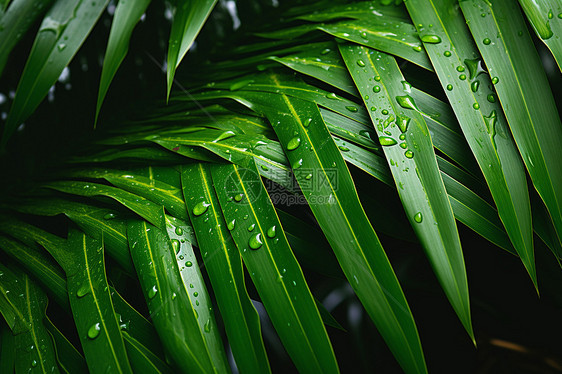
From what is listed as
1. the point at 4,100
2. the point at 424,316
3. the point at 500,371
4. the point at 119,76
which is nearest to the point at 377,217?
the point at 424,316

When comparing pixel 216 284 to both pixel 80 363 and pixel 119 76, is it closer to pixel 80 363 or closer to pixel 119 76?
pixel 80 363

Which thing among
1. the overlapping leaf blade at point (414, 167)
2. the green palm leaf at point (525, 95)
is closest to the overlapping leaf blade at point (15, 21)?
the overlapping leaf blade at point (414, 167)

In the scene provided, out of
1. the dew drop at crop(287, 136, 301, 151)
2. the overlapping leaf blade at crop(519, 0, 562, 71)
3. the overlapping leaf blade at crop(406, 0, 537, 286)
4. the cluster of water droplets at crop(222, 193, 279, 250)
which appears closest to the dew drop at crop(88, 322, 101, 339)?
→ the cluster of water droplets at crop(222, 193, 279, 250)

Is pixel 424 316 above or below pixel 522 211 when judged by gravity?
below

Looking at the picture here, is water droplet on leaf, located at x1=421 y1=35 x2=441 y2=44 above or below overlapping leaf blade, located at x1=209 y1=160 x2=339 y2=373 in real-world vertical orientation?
above

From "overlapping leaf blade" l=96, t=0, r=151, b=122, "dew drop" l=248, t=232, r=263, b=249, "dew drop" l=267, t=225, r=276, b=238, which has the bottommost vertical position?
"dew drop" l=248, t=232, r=263, b=249

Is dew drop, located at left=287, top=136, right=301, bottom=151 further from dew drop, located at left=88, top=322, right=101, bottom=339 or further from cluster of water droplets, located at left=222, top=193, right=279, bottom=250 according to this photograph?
dew drop, located at left=88, top=322, right=101, bottom=339

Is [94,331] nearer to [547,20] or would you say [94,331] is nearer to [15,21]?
[15,21]
